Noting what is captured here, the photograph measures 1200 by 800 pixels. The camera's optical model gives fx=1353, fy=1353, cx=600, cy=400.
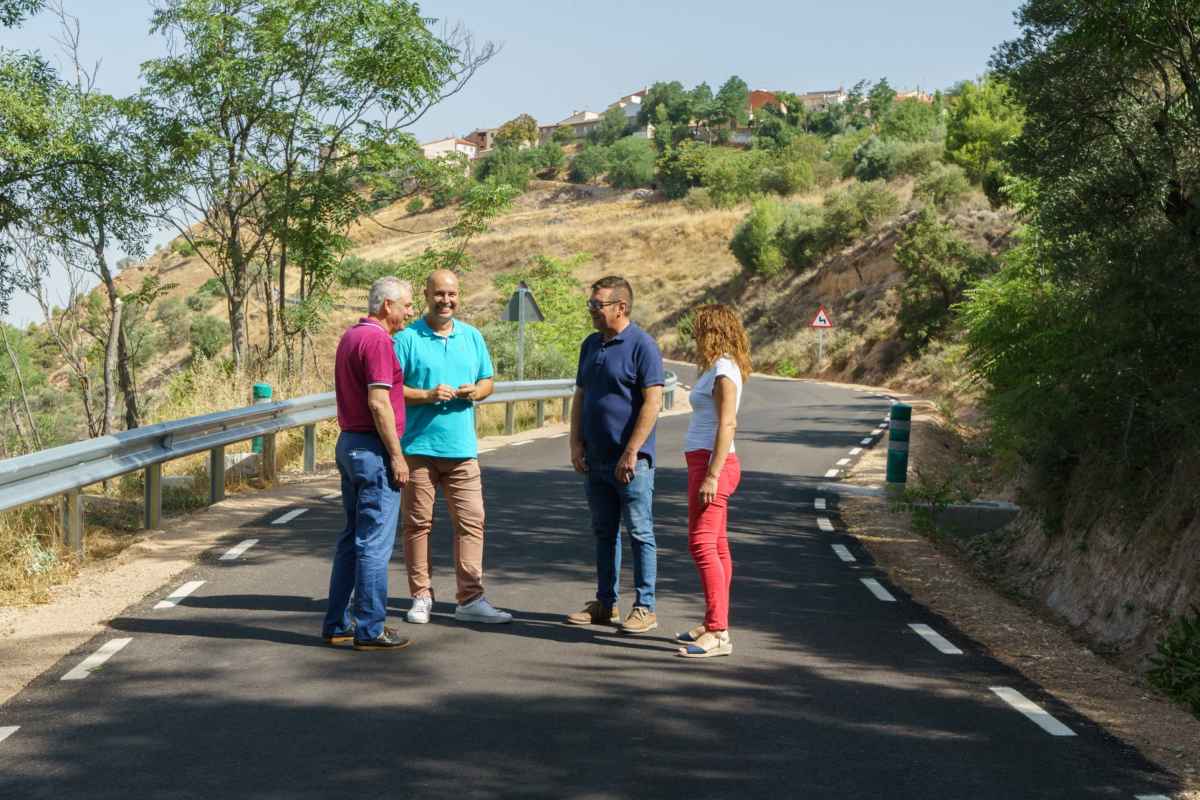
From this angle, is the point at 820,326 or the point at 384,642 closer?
the point at 384,642

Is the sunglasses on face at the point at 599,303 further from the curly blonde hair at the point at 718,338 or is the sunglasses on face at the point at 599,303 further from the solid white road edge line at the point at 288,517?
the solid white road edge line at the point at 288,517

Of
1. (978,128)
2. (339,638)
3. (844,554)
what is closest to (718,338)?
(339,638)

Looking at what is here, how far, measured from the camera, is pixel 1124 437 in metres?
10.2

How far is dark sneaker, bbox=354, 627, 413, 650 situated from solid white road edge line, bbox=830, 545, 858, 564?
4823 millimetres

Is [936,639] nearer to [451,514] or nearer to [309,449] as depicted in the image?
[451,514]

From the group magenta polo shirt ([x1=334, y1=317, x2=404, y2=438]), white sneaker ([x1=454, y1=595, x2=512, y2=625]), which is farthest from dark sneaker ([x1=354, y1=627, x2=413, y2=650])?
magenta polo shirt ([x1=334, y1=317, x2=404, y2=438])

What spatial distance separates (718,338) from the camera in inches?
288

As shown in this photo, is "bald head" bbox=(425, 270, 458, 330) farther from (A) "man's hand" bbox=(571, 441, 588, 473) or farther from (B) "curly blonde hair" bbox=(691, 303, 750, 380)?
(B) "curly blonde hair" bbox=(691, 303, 750, 380)

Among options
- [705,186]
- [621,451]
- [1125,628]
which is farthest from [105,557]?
Answer: [705,186]

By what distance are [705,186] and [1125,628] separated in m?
101

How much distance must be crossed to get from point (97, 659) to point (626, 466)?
116 inches

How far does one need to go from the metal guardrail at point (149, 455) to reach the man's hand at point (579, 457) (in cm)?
363

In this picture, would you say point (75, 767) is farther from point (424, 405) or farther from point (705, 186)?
point (705, 186)

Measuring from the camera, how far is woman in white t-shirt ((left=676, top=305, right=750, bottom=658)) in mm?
7230
